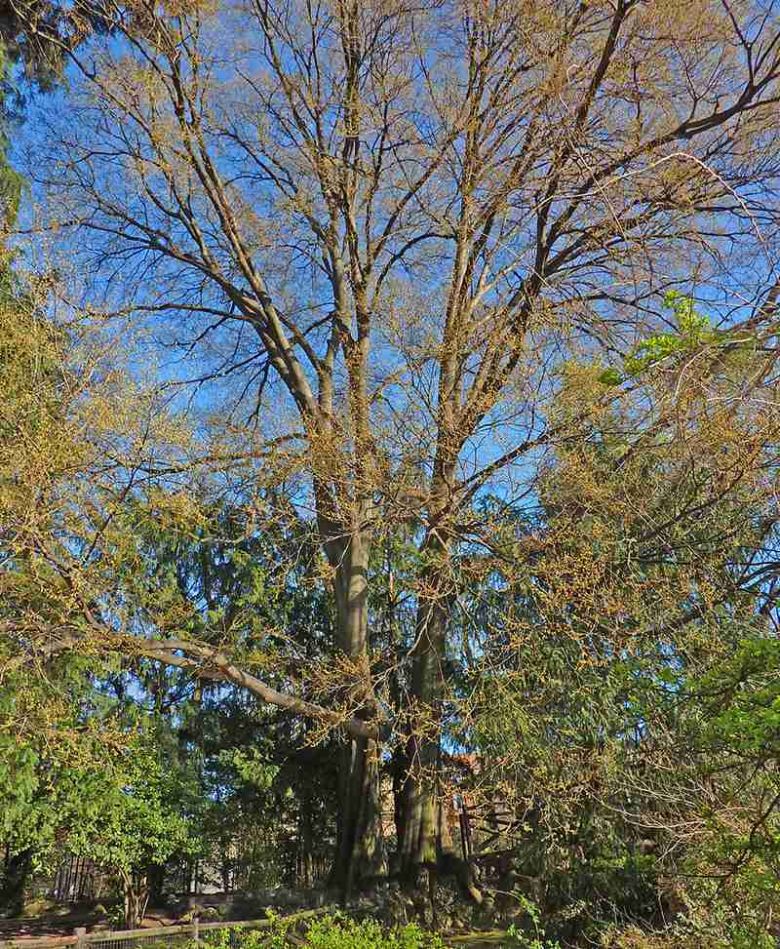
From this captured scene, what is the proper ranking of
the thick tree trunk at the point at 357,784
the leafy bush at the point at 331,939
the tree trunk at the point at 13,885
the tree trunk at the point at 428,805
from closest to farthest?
the leafy bush at the point at 331,939 → the tree trunk at the point at 428,805 → the thick tree trunk at the point at 357,784 → the tree trunk at the point at 13,885

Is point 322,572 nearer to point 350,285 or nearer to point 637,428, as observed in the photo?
point 637,428

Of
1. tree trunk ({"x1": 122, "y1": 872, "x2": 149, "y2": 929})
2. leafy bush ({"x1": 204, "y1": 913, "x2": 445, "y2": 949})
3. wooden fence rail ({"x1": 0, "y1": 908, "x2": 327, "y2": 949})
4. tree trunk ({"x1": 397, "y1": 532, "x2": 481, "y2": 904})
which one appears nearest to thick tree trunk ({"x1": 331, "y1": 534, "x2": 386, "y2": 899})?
tree trunk ({"x1": 397, "y1": 532, "x2": 481, "y2": 904})

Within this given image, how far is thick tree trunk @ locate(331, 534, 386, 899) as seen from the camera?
9672 mm

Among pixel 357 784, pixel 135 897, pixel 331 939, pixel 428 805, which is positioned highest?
pixel 357 784

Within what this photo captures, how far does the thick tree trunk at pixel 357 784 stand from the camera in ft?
31.7

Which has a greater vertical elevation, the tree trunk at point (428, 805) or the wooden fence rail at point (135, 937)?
the tree trunk at point (428, 805)

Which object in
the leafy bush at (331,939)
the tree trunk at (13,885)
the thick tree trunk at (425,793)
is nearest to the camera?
the leafy bush at (331,939)

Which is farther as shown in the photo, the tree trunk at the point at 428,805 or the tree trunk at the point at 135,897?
the tree trunk at the point at 135,897

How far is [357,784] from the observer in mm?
10453

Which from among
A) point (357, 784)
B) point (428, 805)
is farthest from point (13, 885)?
point (428, 805)

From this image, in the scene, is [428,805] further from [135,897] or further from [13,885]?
[13,885]

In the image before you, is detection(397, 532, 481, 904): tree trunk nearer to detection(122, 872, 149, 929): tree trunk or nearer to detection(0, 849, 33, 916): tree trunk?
detection(122, 872, 149, 929): tree trunk

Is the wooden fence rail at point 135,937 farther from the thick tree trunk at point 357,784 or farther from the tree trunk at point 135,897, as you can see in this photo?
the tree trunk at point 135,897

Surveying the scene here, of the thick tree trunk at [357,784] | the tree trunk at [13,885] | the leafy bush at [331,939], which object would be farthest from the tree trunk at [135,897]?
the leafy bush at [331,939]
